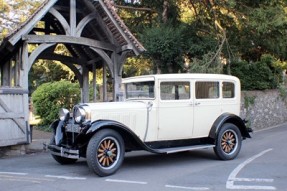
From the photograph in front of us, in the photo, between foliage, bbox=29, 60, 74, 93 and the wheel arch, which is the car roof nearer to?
the wheel arch

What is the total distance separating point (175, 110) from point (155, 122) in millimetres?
581

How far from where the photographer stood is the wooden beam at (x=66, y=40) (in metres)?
11.1

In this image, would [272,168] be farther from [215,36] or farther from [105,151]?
[215,36]

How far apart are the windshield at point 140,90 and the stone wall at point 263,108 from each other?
29.7 ft

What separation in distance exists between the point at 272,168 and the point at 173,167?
84.6 inches

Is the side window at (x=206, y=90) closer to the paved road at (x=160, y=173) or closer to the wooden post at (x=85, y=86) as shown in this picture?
the paved road at (x=160, y=173)

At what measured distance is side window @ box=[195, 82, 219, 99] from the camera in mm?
9500

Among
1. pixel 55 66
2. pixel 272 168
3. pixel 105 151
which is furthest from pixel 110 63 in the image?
pixel 55 66

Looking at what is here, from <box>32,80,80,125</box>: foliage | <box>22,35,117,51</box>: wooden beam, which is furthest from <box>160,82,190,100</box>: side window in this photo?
<box>32,80,80,125</box>: foliage

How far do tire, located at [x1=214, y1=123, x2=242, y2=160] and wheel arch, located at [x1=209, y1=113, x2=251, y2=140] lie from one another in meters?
0.12

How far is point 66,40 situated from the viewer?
11.8 meters

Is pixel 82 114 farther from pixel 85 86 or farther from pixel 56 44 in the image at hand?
pixel 85 86

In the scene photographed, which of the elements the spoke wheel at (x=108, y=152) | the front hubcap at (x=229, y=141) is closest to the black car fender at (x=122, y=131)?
the spoke wheel at (x=108, y=152)

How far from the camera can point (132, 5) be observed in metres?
19.0
